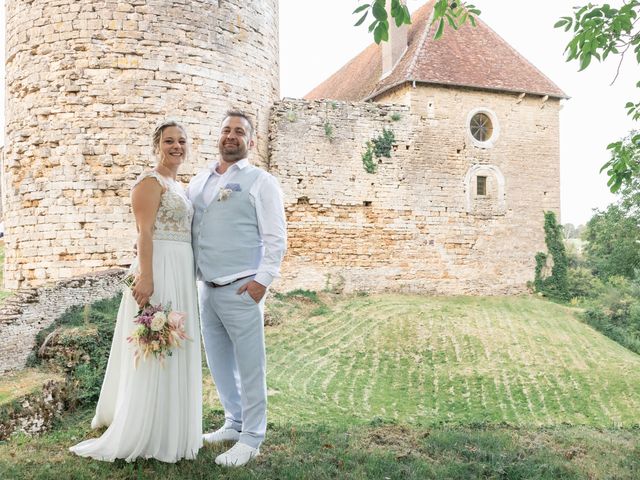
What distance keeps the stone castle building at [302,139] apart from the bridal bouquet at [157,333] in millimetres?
6243

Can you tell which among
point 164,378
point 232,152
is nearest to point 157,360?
point 164,378

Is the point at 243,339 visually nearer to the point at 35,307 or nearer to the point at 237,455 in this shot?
the point at 237,455

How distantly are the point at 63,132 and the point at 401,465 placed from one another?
26.6ft

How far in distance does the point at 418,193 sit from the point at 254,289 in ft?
39.5

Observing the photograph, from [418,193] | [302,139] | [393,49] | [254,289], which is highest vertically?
[393,49]

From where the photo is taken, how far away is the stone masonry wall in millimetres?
14312

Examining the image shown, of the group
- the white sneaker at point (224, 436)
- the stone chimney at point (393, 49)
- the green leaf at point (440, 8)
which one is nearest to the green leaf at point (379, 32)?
the green leaf at point (440, 8)

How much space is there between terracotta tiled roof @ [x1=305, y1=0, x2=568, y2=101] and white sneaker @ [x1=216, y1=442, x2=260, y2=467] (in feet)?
42.2

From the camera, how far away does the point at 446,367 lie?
33.5ft

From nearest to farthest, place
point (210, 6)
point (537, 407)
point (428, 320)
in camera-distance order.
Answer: point (537, 407)
point (210, 6)
point (428, 320)

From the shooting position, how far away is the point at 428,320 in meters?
12.6

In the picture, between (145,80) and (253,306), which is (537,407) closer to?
(253,306)

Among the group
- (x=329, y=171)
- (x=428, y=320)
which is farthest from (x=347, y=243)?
(x=428, y=320)

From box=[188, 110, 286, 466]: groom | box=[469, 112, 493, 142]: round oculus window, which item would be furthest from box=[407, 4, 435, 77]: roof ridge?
box=[188, 110, 286, 466]: groom
